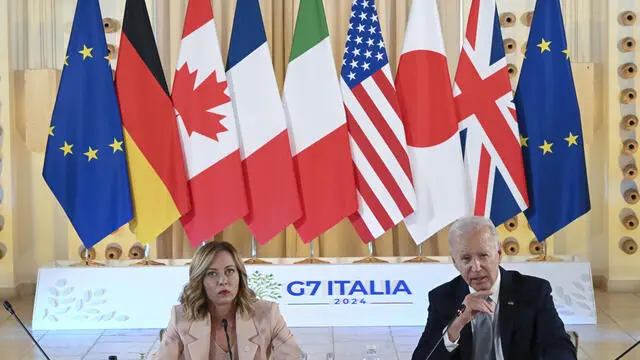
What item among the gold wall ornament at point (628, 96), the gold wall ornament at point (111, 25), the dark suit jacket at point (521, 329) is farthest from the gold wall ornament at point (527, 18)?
the dark suit jacket at point (521, 329)

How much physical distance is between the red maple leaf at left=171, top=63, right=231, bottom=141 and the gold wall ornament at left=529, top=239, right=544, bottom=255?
9.16ft

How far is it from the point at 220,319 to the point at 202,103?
3208 millimetres

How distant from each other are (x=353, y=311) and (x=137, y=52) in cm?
226

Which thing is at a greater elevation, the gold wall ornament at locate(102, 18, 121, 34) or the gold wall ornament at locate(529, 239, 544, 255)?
the gold wall ornament at locate(102, 18, 121, 34)

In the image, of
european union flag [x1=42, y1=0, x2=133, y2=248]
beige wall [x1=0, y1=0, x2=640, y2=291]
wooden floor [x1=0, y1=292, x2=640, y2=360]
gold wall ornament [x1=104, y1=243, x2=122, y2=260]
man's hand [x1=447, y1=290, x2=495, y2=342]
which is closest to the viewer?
man's hand [x1=447, y1=290, x2=495, y2=342]

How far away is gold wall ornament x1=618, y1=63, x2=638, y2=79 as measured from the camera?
7.79 metres

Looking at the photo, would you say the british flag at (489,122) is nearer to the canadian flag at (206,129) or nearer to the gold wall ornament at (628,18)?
the canadian flag at (206,129)

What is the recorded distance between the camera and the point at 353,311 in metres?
6.62

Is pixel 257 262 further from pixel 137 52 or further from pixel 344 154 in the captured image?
pixel 137 52

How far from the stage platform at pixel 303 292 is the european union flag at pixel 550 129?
399mm

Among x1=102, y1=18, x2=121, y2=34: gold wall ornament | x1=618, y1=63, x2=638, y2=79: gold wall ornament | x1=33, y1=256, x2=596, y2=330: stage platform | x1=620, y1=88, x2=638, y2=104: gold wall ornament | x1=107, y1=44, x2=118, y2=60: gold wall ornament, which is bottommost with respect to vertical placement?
x1=33, y1=256, x2=596, y2=330: stage platform

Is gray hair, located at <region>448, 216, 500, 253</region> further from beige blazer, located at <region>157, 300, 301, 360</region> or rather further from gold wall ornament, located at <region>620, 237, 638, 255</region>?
gold wall ornament, located at <region>620, 237, 638, 255</region>

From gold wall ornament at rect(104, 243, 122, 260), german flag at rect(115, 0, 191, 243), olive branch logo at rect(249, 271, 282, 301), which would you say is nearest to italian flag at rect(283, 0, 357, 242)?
olive branch logo at rect(249, 271, 282, 301)

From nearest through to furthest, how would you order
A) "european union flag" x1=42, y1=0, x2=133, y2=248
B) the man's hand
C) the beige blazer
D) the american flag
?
1. the man's hand
2. the beige blazer
3. "european union flag" x1=42, y1=0, x2=133, y2=248
4. the american flag
